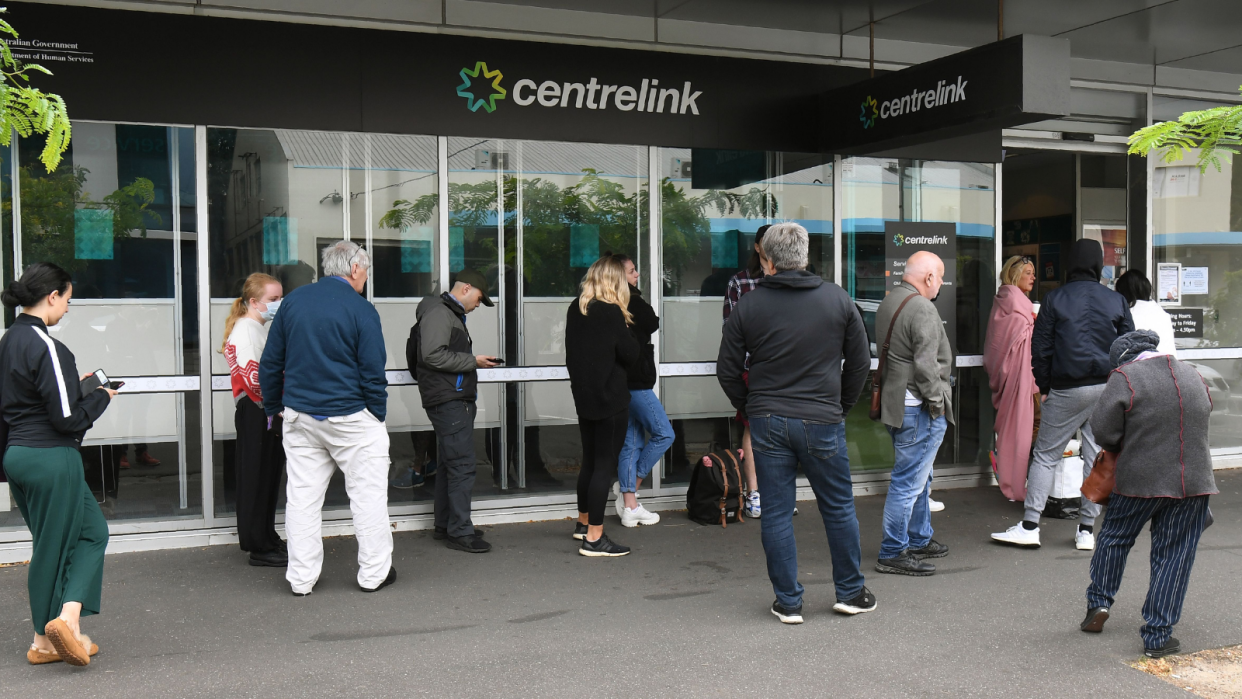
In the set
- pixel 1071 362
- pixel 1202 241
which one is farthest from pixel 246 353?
pixel 1202 241

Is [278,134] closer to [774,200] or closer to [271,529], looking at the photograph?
[271,529]

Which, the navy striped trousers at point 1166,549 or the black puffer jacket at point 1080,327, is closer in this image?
the navy striped trousers at point 1166,549

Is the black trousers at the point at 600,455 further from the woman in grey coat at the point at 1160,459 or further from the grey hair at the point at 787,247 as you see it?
the woman in grey coat at the point at 1160,459

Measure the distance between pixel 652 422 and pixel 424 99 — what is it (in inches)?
102

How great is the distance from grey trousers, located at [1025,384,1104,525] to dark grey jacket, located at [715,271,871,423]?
2.16 m

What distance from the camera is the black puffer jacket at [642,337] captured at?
6492 millimetres

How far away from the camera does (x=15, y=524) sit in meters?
6.00

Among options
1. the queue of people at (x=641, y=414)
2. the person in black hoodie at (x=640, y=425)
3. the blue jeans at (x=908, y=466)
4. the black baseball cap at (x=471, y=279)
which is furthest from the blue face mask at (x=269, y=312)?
the blue jeans at (x=908, y=466)

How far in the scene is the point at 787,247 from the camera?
4656 millimetres

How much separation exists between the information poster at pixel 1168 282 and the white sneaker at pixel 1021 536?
4.11 metres

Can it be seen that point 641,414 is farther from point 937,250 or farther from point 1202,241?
point 1202,241

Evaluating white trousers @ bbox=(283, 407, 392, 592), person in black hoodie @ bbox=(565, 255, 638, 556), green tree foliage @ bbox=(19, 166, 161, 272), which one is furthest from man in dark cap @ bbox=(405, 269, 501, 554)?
→ green tree foliage @ bbox=(19, 166, 161, 272)

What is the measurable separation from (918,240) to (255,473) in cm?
524

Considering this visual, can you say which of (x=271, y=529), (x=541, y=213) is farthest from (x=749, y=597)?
→ (x=541, y=213)
